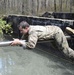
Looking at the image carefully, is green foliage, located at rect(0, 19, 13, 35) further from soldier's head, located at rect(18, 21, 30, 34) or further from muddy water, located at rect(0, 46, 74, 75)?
soldier's head, located at rect(18, 21, 30, 34)

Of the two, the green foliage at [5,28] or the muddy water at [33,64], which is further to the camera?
the green foliage at [5,28]

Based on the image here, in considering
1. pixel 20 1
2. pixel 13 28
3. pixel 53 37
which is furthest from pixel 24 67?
pixel 20 1

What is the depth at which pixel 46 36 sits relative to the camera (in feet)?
20.0

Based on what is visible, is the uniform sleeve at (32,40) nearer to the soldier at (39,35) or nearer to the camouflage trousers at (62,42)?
the soldier at (39,35)

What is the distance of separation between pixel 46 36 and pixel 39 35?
22cm

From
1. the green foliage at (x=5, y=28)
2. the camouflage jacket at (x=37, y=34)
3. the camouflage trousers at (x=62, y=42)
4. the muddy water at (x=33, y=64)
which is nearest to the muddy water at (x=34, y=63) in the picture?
the muddy water at (x=33, y=64)

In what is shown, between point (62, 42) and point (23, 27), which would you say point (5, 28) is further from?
point (23, 27)

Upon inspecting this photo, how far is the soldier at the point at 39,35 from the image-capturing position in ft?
18.9

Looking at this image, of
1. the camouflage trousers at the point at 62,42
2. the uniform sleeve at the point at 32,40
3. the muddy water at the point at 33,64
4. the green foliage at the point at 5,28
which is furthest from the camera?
the green foliage at the point at 5,28

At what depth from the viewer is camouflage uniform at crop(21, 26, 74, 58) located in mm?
5770

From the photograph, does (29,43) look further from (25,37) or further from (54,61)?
(54,61)

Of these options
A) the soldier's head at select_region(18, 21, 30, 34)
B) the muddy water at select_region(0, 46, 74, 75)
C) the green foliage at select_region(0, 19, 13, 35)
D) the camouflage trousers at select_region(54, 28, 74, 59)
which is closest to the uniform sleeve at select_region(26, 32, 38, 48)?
the soldier's head at select_region(18, 21, 30, 34)

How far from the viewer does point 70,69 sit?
28.0 feet

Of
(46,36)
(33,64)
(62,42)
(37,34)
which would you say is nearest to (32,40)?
(37,34)
